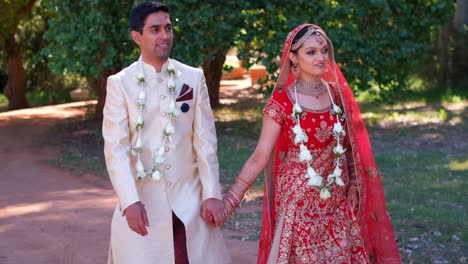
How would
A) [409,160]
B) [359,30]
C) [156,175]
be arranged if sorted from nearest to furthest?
1. [156,175]
2. [409,160]
3. [359,30]

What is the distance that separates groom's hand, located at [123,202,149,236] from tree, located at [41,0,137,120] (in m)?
8.21

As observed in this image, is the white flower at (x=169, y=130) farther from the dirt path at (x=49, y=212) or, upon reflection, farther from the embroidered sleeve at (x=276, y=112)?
the dirt path at (x=49, y=212)

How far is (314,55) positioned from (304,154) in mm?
547

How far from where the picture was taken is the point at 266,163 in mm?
4566

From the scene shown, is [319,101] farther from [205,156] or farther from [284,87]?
[205,156]

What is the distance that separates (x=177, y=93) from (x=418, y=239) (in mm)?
3806

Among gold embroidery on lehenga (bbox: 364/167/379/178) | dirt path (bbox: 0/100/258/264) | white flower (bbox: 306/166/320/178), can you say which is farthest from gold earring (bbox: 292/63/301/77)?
dirt path (bbox: 0/100/258/264)

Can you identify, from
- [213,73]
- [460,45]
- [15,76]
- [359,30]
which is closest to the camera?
[359,30]

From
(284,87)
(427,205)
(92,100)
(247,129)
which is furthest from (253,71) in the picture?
(284,87)

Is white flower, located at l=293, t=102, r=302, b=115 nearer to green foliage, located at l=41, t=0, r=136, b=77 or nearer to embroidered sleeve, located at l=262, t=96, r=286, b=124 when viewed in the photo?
embroidered sleeve, located at l=262, t=96, r=286, b=124

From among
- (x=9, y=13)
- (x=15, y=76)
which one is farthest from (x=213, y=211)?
(x=15, y=76)

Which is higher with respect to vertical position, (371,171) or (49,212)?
(371,171)

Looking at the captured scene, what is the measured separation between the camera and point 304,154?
14.6ft

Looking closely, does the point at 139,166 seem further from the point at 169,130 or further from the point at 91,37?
the point at 91,37
